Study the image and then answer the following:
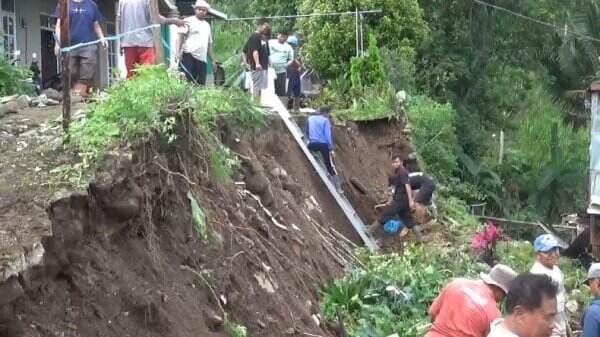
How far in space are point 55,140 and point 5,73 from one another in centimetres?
432

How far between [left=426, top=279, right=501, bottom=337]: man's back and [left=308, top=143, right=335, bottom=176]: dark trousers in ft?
38.2

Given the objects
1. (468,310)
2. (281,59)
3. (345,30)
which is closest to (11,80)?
(468,310)

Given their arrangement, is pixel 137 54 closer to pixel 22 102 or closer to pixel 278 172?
pixel 22 102

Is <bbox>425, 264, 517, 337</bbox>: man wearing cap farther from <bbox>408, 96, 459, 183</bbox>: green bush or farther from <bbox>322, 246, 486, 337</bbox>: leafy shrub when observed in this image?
<bbox>408, 96, 459, 183</bbox>: green bush

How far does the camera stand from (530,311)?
5156 millimetres

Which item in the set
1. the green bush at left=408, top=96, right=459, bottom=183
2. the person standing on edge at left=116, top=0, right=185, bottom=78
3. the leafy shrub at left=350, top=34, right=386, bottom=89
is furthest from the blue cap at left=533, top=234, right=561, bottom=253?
the green bush at left=408, top=96, right=459, bottom=183

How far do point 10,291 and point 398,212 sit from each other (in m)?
13.4

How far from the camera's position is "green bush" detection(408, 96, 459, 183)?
2677 centimetres

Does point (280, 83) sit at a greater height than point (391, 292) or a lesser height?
greater

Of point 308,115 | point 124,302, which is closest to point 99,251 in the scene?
point 124,302

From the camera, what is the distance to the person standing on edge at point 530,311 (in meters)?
5.15

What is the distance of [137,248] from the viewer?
8.34 m

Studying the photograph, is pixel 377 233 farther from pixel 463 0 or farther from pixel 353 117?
pixel 463 0

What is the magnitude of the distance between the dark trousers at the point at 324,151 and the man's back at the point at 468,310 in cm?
1165
